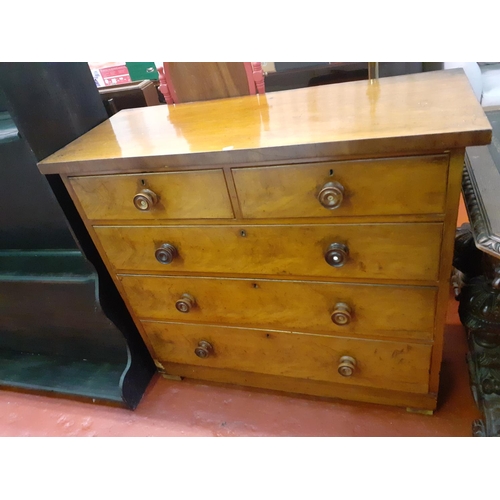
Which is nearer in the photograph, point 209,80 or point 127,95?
point 209,80

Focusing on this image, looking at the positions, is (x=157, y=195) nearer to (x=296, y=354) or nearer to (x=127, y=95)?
(x=296, y=354)

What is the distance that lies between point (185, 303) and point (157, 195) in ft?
1.23

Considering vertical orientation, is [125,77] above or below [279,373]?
above

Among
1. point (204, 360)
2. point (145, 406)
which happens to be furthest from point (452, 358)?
point (145, 406)

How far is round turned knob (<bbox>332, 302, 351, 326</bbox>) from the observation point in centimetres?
106

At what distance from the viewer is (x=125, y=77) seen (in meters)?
2.02

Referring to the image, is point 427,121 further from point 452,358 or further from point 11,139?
point 11,139

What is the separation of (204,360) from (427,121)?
1042 mm

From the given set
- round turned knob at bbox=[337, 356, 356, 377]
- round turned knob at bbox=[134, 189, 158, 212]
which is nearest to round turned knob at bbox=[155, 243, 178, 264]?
round turned knob at bbox=[134, 189, 158, 212]

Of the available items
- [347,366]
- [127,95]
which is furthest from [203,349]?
[127,95]

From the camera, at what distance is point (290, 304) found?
1.13m

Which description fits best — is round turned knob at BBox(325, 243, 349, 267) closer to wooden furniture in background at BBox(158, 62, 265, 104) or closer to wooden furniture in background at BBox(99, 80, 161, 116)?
wooden furniture in background at BBox(158, 62, 265, 104)

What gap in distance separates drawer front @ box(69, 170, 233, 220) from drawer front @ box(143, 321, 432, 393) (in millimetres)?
441

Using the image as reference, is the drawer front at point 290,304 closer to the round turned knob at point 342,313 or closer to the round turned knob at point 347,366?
the round turned knob at point 342,313
